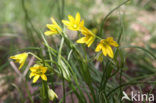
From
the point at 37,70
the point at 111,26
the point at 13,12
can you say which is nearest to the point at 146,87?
the point at 37,70

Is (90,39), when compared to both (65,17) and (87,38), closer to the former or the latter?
(87,38)

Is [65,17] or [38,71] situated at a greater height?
[65,17]

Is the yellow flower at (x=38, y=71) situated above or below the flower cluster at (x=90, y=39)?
below

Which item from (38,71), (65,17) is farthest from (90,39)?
(65,17)

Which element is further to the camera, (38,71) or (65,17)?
(65,17)

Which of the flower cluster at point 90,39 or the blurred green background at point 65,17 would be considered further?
the blurred green background at point 65,17

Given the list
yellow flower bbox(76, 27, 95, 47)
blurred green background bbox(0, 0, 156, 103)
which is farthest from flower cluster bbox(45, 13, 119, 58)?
blurred green background bbox(0, 0, 156, 103)

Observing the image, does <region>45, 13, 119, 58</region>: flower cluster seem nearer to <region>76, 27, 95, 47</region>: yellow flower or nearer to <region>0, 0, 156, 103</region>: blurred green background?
<region>76, 27, 95, 47</region>: yellow flower

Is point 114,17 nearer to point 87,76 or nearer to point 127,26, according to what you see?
point 127,26

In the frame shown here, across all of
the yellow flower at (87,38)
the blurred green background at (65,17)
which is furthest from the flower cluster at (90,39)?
the blurred green background at (65,17)

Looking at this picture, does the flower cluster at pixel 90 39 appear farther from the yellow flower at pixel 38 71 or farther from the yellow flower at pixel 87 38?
the yellow flower at pixel 38 71

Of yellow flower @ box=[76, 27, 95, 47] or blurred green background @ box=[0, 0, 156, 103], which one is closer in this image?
yellow flower @ box=[76, 27, 95, 47]

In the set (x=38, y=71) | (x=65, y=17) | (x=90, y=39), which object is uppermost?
(x=65, y=17)
